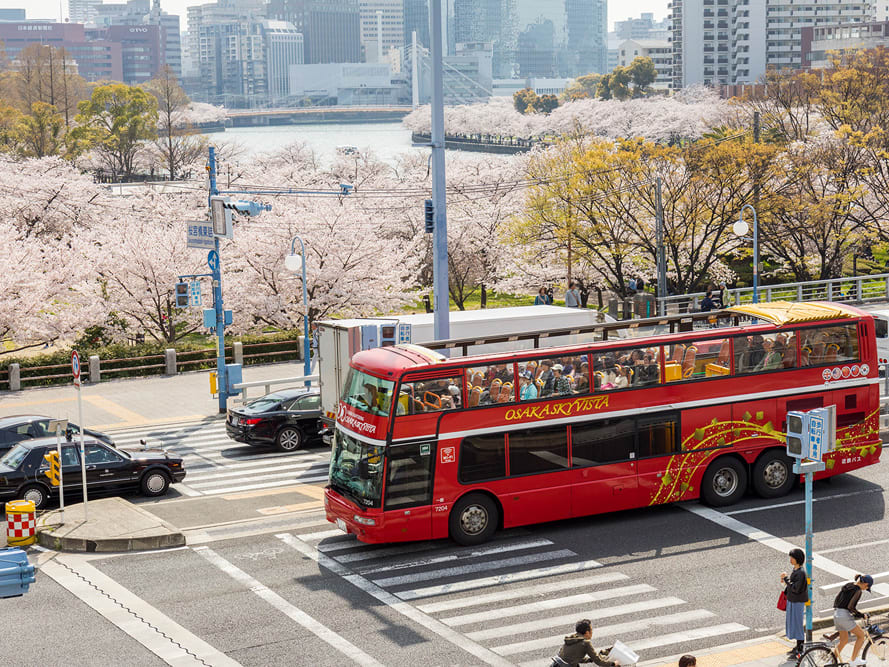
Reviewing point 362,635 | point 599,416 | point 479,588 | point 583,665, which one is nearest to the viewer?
point 583,665

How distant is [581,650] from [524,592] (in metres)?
4.31

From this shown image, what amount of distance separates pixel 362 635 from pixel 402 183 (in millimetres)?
55533

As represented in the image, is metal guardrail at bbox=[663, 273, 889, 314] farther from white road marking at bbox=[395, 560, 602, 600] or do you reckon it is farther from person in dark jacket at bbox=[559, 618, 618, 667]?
person in dark jacket at bbox=[559, 618, 618, 667]

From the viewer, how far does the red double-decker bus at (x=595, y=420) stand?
1869 cm

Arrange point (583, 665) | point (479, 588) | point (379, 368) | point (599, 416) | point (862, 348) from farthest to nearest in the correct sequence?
point (862, 348) → point (599, 416) → point (379, 368) → point (479, 588) → point (583, 665)

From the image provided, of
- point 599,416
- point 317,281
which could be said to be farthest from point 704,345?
point 317,281

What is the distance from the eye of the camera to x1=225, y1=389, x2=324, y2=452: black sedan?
27.9m

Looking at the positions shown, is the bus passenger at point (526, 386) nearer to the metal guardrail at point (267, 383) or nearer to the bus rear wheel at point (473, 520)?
the bus rear wheel at point (473, 520)

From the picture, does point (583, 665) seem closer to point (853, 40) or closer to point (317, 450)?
point (317, 450)

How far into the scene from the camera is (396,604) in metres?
16.6

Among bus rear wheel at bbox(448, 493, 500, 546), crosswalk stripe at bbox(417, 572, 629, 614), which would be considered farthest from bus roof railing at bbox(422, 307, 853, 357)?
crosswalk stripe at bbox(417, 572, 629, 614)

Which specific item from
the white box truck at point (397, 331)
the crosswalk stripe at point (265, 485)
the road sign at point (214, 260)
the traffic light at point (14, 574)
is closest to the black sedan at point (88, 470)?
the crosswalk stripe at point (265, 485)

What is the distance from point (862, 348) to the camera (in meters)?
22.3

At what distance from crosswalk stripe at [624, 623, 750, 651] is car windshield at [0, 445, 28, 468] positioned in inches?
551
